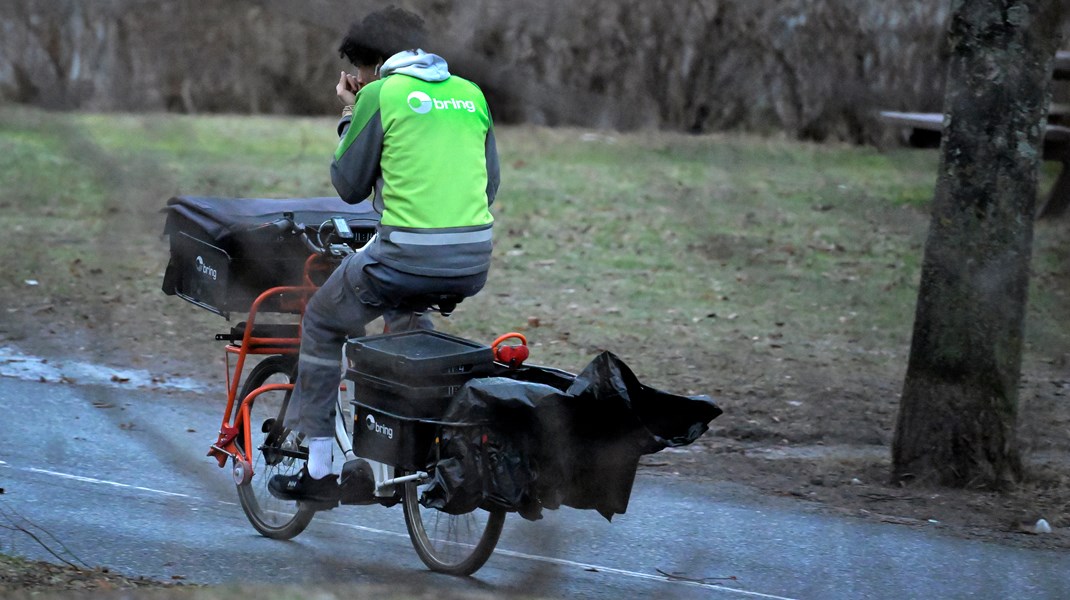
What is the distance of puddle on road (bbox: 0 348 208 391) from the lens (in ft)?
25.9

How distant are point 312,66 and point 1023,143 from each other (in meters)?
4.90

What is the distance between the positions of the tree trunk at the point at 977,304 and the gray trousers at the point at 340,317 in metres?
2.43

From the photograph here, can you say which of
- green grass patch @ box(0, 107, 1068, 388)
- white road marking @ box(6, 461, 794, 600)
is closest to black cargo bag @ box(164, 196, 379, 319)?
green grass patch @ box(0, 107, 1068, 388)

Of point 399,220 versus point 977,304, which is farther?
point 977,304

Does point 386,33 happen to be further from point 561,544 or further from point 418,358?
point 418,358

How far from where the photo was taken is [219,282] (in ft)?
15.9

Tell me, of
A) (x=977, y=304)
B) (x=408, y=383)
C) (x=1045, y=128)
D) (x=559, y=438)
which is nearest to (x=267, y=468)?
(x=408, y=383)

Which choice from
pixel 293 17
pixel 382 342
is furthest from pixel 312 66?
pixel 382 342

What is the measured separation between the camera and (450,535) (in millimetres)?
4871

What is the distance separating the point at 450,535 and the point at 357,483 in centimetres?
40

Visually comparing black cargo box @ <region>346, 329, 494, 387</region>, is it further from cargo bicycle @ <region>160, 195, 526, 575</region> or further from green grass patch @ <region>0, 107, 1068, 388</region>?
green grass patch @ <region>0, 107, 1068, 388</region>

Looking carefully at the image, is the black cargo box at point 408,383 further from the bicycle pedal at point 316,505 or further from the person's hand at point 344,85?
the person's hand at point 344,85

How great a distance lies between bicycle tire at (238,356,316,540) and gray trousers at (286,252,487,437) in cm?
36

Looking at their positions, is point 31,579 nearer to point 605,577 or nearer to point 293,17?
point 605,577
